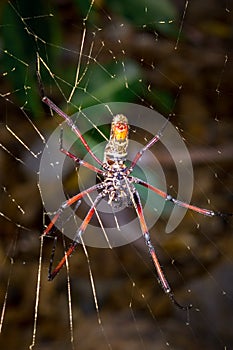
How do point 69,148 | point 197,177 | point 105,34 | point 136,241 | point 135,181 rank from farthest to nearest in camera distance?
point 197,177
point 136,241
point 105,34
point 69,148
point 135,181

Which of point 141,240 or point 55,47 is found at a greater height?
point 55,47

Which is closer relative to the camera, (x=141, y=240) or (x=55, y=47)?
(x=55, y=47)

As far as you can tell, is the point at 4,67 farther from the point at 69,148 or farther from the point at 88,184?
the point at 88,184

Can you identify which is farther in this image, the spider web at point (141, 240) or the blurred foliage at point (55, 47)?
the spider web at point (141, 240)

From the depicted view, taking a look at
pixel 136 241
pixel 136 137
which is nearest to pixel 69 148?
pixel 136 137
